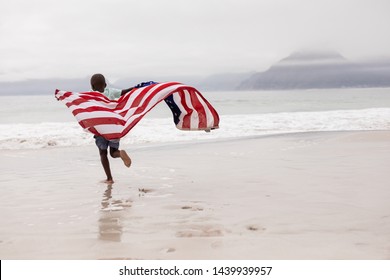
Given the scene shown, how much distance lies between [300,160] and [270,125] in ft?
37.7

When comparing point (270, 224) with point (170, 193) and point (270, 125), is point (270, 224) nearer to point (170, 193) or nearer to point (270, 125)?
point (170, 193)

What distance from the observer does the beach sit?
153 inches

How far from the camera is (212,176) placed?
25.1 ft

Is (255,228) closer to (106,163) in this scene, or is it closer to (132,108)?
(132,108)

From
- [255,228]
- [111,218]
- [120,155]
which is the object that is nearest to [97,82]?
[120,155]

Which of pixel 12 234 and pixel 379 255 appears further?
pixel 12 234

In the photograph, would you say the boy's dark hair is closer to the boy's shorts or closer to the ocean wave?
the boy's shorts

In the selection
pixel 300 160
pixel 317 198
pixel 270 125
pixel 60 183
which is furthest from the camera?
pixel 270 125

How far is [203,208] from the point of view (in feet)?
17.7

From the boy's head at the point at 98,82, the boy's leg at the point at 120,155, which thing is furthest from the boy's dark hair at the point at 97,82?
the boy's leg at the point at 120,155

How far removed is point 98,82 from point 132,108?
0.71 meters

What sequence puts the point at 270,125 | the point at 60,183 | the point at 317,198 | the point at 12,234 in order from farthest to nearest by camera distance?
the point at 270,125 → the point at 60,183 → the point at 317,198 → the point at 12,234

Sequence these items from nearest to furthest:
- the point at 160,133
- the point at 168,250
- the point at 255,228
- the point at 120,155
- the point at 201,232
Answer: the point at 168,250 < the point at 201,232 < the point at 255,228 < the point at 120,155 < the point at 160,133

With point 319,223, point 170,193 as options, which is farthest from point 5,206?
point 319,223
